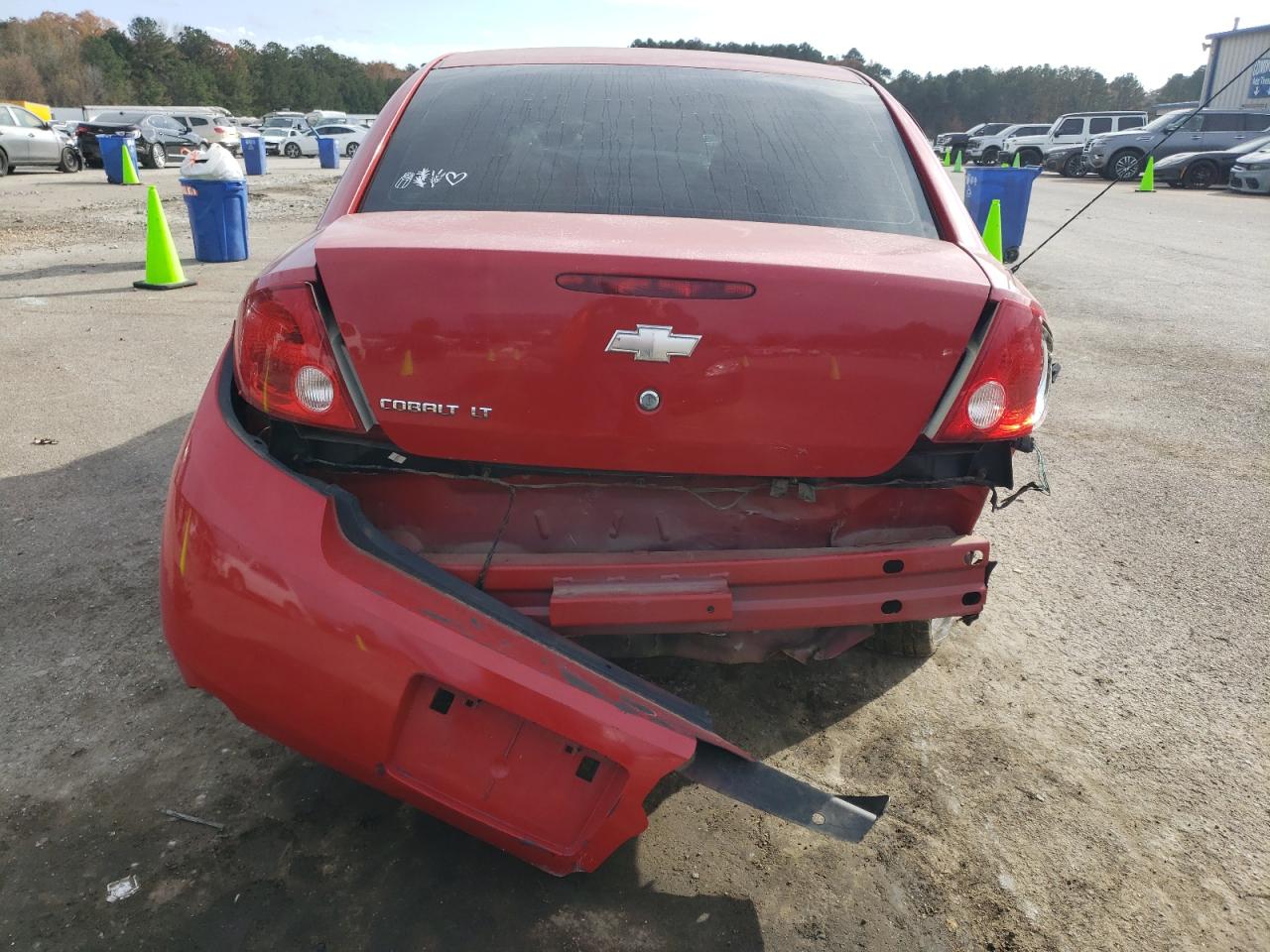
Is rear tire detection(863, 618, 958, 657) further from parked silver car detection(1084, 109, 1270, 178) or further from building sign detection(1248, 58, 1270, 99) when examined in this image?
building sign detection(1248, 58, 1270, 99)

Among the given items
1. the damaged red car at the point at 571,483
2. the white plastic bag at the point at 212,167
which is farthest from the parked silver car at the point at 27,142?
the damaged red car at the point at 571,483

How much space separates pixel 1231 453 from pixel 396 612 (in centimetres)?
480

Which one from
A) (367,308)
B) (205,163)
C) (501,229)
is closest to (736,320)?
(501,229)

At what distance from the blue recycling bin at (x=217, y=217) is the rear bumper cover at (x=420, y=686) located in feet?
28.9

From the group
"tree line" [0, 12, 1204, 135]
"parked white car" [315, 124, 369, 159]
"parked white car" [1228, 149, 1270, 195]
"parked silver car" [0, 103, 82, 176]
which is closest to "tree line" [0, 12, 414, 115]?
"tree line" [0, 12, 1204, 135]

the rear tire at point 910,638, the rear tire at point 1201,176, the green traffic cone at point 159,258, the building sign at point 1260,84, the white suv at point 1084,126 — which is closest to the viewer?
the rear tire at point 910,638

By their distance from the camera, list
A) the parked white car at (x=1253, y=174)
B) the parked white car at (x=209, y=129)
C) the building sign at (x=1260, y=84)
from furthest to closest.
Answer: the building sign at (x=1260, y=84) < the parked white car at (x=209, y=129) < the parked white car at (x=1253, y=174)

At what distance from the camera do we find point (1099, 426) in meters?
5.41

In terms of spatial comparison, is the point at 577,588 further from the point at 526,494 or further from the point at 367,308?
the point at 367,308

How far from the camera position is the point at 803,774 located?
8.16ft

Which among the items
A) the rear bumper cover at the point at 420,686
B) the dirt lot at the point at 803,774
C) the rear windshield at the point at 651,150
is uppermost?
the rear windshield at the point at 651,150

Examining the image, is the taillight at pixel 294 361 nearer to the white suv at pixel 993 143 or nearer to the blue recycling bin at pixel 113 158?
the blue recycling bin at pixel 113 158

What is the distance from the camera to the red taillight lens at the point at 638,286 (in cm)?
190

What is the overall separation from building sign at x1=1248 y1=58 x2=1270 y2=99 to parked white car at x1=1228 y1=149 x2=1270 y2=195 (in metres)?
15.6
